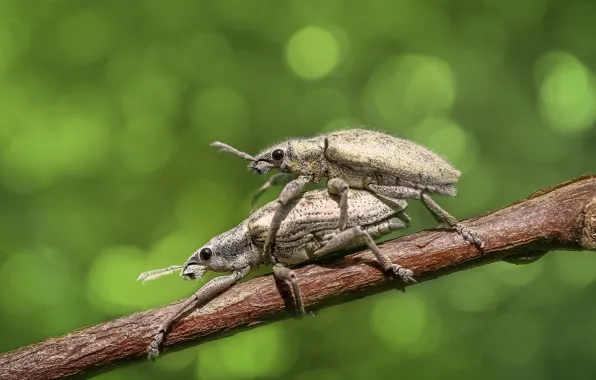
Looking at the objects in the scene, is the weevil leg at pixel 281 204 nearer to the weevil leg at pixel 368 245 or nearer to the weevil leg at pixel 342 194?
the weevil leg at pixel 342 194

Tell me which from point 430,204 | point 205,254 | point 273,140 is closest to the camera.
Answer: point 430,204

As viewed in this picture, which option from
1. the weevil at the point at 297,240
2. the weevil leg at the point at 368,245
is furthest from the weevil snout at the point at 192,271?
the weevil leg at the point at 368,245

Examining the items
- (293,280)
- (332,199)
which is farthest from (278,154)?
A: (293,280)

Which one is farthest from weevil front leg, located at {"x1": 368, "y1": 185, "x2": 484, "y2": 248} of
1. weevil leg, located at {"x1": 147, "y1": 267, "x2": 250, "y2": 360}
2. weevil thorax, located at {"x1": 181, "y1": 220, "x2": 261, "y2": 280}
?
weevil leg, located at {"x1": 147, "y1": 267, "x2": 250, "y2": 360}

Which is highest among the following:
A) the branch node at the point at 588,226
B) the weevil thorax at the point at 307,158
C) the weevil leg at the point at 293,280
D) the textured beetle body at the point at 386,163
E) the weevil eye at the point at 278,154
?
the weevil eye at the point at 278,154

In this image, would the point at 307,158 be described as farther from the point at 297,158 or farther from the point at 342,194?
the point at 342,194

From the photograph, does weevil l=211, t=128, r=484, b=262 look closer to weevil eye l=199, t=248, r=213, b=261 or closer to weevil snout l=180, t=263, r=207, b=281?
weevil eye l=199, t=248, r=213, b=261

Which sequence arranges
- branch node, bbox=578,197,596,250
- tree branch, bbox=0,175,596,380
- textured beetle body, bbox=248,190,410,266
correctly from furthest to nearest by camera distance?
textured beetle body, bbox=248,190,410,266
tree branch, bbox=0,175,596,380
branch node, bbox=578,197,596,250
